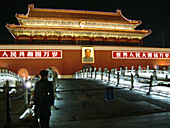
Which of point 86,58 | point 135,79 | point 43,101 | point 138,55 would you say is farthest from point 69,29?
point 43,101

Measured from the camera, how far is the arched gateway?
21953 mm

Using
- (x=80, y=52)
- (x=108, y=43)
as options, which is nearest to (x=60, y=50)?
(x=80, y=52)

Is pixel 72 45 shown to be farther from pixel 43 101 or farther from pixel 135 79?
pixel 43 101

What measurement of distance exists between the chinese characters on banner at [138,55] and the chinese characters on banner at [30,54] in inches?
310

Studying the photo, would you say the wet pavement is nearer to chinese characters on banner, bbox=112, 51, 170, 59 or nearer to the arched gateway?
the arched gateway

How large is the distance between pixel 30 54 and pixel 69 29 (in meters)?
5.97

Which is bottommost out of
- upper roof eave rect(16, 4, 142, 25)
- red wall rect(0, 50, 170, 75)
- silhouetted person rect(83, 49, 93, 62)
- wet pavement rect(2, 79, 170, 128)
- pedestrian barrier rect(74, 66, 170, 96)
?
wet pavement rect(2, 79, 170, 128)

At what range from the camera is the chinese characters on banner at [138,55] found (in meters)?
24.2

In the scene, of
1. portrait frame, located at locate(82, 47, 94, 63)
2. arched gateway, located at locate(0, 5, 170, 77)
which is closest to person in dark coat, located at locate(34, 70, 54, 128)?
arched gateway, located at locate(0, 5, 170, 77)

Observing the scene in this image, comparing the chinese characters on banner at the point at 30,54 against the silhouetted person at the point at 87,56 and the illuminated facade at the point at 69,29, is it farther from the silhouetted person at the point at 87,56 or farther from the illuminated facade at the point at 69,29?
the silhouetted person at the point at 87,56

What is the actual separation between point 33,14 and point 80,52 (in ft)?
30.7

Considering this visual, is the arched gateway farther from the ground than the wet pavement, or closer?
farther from the ground

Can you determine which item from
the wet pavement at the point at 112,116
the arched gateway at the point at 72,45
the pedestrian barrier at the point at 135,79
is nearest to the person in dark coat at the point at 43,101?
the wet pavement at the point at 112,116

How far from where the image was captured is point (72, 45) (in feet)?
75.2
